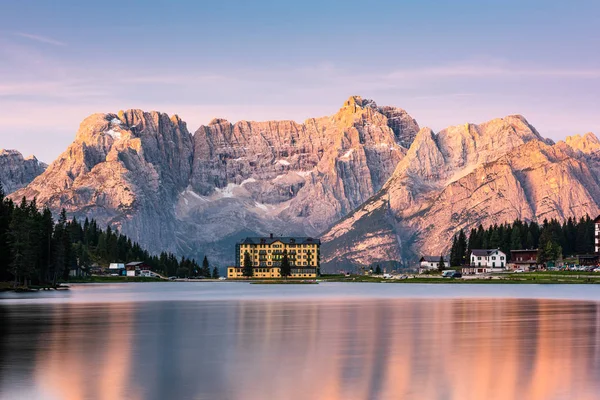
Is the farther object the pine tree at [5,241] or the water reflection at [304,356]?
the pine tree at [5,241]

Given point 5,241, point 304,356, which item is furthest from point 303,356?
point 5,241

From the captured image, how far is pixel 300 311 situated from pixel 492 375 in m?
55.6

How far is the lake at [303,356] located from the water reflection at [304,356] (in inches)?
3.0

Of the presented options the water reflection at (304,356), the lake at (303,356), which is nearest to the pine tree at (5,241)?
the water reflection at (304,356)

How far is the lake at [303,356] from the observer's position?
40938mm

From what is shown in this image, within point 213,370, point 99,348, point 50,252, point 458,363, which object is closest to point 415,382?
point 458,363

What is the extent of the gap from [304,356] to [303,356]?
68mm

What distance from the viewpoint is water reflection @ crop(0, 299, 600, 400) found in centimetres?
4100

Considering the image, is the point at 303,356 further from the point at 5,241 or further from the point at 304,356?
the point at 5,241

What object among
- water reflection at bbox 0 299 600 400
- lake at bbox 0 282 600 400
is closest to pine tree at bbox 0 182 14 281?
water reflection at bbox 0 299 600 400

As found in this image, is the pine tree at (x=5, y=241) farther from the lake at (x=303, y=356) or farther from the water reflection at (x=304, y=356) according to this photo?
the lake at (x=303, y=356)

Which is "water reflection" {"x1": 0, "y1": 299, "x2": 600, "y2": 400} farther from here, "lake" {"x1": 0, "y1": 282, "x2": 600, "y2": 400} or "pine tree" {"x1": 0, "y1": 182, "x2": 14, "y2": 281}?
"pine tree" {"x1": 0, "y1": 182, "x2": 14, "y2": 281}

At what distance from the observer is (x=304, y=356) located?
5381cm

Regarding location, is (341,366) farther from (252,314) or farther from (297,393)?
(252,314)
